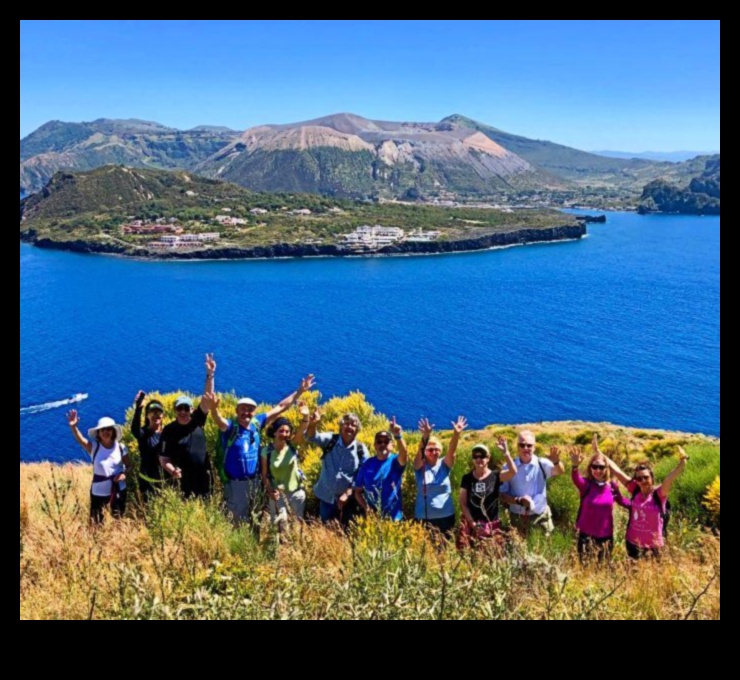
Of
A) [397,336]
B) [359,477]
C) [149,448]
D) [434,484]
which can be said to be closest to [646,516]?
[434,484]

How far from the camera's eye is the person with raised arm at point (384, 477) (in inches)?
211

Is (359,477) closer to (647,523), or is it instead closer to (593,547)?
(593,547)

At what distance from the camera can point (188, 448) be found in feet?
18.4

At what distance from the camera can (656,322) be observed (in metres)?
58.9

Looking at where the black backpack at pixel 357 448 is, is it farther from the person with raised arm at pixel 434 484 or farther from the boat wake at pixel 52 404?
the boat wake at pixel 52 404

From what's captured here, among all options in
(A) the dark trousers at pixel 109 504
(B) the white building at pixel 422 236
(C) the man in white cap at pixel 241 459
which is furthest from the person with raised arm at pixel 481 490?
(B) the white building at pixel 422 236

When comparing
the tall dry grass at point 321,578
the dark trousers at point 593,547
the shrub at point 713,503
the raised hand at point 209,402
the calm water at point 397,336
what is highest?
the raised hand at point 209,402

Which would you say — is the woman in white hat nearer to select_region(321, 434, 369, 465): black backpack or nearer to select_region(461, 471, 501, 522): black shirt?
select_region(321, 434, 369, 465): black backpack

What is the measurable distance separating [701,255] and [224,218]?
79006 mm

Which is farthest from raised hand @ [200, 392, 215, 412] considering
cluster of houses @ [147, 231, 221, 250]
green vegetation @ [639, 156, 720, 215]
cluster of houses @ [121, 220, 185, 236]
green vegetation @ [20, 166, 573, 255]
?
green vegetation @ [639, 156, 720, 215]

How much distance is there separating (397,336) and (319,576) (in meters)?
52.2

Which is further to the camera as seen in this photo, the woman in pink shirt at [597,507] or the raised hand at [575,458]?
the raised hand at [575,458]
